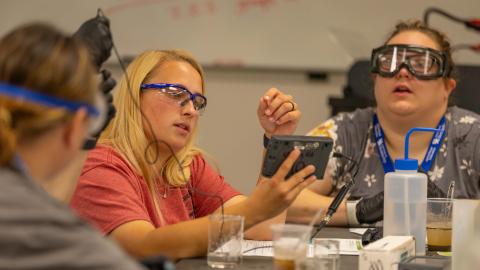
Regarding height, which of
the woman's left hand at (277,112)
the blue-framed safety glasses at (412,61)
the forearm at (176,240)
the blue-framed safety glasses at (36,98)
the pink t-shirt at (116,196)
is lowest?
the forearm at (176,240)

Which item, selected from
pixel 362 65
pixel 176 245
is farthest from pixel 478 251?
pixel 362 65

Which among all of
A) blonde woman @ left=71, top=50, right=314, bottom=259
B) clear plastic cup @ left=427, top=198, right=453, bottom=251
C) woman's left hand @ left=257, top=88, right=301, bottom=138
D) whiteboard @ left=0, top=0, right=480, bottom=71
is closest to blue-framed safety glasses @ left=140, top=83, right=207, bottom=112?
blonde woman @ left=71, top=50, right=314, bottom=259

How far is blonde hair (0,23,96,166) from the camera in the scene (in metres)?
1.15

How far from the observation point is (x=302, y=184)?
175cm

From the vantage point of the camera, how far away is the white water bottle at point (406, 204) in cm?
197

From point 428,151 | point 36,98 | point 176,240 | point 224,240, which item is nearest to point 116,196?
point 176,240

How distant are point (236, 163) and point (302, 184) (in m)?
2.44

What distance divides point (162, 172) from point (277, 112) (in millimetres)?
370

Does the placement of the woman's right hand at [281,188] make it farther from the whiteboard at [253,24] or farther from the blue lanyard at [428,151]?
the whiteboard at [253,24]

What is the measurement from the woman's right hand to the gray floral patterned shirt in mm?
1018

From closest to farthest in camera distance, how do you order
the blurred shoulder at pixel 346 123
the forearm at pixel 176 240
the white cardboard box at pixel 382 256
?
the white cardboard box at pixel 382 256 < the forearm at pixel 176 240 < the blurred shoulder at pixel 346 123

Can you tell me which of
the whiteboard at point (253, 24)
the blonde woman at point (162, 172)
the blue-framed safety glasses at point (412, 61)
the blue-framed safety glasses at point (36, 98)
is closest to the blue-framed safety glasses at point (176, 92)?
the blonde woman at point (162, 172)

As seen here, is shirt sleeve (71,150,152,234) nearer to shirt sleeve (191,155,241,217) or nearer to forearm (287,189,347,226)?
shirt sleeve (191,155,241,217)

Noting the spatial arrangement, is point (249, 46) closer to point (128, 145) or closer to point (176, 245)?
point (128, 145)
